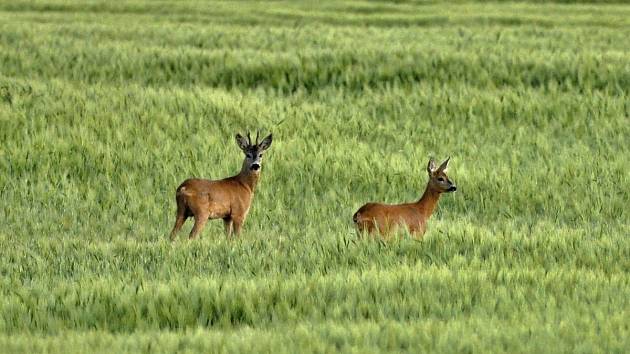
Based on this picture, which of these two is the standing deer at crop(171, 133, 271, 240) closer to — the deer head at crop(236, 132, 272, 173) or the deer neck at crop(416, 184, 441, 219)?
the deer head at crop(236, 132, 272, 173)

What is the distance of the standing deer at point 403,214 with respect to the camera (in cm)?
1113

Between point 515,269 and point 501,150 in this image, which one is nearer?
point 515,269

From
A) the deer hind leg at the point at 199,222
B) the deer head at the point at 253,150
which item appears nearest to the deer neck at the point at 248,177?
the deer head at the point at 253,150

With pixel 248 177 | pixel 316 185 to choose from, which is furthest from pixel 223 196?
pixel 316 185

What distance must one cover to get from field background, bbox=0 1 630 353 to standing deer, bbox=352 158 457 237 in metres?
0.22

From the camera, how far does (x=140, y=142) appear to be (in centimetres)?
1702

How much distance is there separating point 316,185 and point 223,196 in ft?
13.1

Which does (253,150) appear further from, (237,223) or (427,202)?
(427,202)

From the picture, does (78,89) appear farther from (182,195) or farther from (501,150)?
(182,195)

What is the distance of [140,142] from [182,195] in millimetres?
5804

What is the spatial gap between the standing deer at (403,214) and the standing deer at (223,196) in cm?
104

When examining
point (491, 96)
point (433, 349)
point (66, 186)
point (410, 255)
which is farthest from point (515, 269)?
point (491, 96)

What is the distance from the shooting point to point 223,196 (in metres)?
11.5

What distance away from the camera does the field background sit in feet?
27.6
